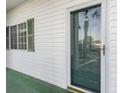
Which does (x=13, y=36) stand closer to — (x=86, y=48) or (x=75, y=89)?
(x=75, y=89)

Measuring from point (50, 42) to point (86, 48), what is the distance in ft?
5.68

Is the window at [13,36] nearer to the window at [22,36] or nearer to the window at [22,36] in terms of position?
the window at [22,36]

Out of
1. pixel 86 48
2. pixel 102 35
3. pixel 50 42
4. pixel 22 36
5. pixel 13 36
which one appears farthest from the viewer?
pixel 13 36

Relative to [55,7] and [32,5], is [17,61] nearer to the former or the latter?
[32,5]

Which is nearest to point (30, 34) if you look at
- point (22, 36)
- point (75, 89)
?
point (22, 36)

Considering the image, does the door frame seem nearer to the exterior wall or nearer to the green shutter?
the exterior wall

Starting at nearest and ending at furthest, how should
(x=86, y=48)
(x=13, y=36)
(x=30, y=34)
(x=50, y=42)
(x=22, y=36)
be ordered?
(x=86, y=48) < (x=50, y=42) < (x=30, y=34) < (x=22, y=36) < (x=13, y=36)

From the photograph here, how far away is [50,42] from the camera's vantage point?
Answer: 569 cm

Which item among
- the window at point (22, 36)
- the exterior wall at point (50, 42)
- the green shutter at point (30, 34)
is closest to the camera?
the exterior wall at point (50, 42)

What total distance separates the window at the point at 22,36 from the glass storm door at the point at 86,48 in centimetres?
344

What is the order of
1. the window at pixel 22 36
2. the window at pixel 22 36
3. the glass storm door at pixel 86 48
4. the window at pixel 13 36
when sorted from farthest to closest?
the window at pixel 13 36 < the window at pixel 22 36 < the window at pixel 22 36 < the glass storm door at pixel 86 48

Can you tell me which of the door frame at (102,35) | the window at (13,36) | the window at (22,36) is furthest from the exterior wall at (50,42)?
the window at (13,36)

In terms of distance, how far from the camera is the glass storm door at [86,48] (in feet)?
12.7

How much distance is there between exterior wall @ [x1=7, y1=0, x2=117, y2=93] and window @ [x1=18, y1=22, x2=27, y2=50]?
206 mm
